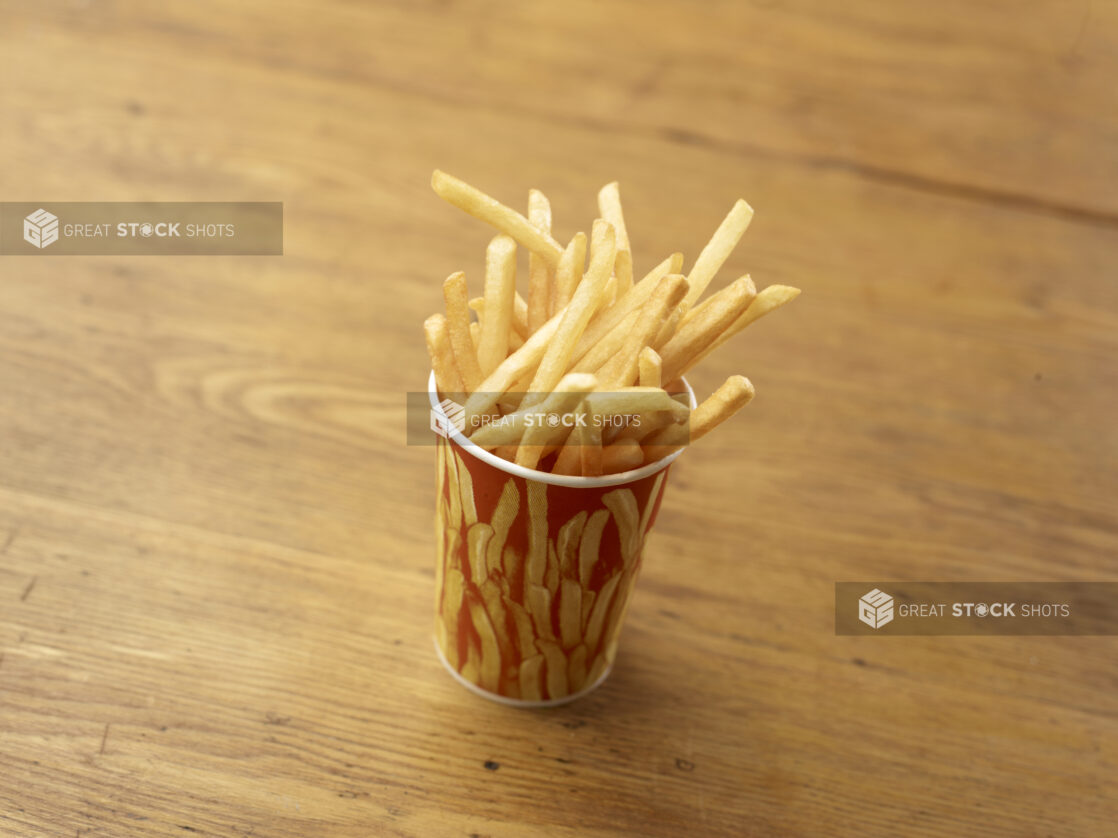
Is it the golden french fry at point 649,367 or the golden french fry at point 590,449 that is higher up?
the golden french fry at point 649,367

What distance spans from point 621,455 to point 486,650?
0.26 metres

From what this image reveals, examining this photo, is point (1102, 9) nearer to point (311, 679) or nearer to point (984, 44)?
point (984, 44)

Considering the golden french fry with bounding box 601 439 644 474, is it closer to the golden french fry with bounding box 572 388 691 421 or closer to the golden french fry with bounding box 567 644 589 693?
the golden french fry with bounding box 572 388 691 421

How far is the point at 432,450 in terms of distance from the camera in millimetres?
1178

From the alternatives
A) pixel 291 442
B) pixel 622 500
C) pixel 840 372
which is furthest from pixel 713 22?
pixel 622 500

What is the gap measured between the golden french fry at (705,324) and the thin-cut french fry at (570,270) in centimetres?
9

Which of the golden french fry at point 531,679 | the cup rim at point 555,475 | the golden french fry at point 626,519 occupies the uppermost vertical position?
the cup rim at point 555,475

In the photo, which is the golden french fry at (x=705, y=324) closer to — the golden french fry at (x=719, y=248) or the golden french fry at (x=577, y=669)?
the golden french fry at (x=719, y=248)
